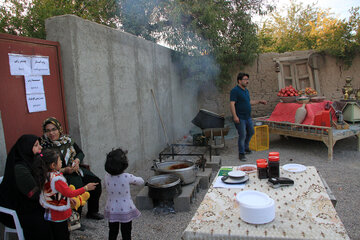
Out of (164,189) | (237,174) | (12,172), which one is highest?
(12,172)

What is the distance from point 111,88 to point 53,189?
2.77 meters

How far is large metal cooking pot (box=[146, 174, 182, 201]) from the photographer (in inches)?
146

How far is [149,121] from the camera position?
253 inches

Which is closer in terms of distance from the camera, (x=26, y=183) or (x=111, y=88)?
(x=26, y=183)

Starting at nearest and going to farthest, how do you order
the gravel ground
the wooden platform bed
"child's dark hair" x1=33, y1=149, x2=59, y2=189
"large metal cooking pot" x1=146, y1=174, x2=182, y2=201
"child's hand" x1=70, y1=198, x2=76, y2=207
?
"child's dark hair" x1=33, y1=149, x2=59, y2=189 → "child's hand" x1=70, y1=198, x2=76, y2=207 → the gravel ground → "large metal cooking pot" x1=146, y1=174, x2=182, y2=201 → the wooden platform bed

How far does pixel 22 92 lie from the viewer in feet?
11.0

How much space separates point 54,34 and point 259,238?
3.81 meters

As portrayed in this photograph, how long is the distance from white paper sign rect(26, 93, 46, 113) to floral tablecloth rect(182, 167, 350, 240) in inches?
100

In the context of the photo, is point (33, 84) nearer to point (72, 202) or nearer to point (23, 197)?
point (23, 197)

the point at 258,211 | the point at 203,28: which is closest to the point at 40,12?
the point at 203,28

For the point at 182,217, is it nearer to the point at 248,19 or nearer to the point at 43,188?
the point at 43,188

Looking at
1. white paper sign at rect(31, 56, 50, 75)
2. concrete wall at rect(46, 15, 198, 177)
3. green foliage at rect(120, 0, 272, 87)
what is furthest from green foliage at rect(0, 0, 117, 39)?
white paper sign at rect(31, 56, 50, 75)

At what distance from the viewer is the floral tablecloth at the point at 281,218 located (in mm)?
1604

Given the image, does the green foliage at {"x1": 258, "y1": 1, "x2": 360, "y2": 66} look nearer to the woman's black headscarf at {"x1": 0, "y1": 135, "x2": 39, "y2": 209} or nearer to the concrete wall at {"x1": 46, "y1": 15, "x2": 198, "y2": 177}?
the concrete wall at {"x1": 46, "y1": 15, "x2": 198, "y2": 177}
